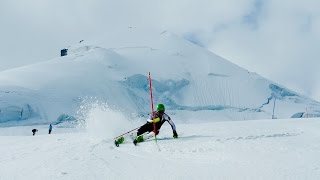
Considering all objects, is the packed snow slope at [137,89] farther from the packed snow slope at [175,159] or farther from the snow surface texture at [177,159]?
the packed snow slope at [175,159]

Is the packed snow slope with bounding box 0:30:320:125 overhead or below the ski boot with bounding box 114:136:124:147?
overhead

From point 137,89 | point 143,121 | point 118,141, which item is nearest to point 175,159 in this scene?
point 118,141

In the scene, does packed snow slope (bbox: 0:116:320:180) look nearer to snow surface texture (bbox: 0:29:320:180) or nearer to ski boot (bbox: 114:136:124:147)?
snow surface texture (bbox: 0:29:320:180)

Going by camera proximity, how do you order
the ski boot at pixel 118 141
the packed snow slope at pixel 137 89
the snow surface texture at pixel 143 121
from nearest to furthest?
the snow surface texture at pixel 143 121 < the ski boot at pixel 118 141 < the packed snow slope at pixel 137 89

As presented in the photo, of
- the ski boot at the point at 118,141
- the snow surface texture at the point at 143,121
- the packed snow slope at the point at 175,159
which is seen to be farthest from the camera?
the ski boot at the point at 118,141

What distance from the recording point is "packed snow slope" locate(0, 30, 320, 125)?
429ft

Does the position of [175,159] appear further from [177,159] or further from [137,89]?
[137,89]

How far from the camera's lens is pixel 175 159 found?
407 inches

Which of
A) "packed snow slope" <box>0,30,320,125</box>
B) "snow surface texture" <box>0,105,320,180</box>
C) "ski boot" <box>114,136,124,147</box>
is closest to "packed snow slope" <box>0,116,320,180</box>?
"snow surface texture" <box>0,105,320,180</box>

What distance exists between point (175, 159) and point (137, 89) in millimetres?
141007

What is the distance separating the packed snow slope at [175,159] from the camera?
8.45 m

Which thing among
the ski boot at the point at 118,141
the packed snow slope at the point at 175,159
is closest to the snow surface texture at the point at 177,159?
the packed snow slope at the point at 175,159

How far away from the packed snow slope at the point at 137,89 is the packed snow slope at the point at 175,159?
10492 centimetres

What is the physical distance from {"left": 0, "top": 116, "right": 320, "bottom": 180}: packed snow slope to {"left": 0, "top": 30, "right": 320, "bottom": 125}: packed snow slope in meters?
105
